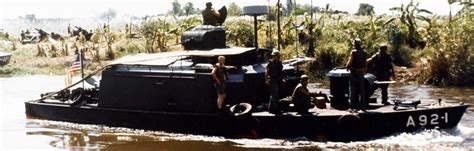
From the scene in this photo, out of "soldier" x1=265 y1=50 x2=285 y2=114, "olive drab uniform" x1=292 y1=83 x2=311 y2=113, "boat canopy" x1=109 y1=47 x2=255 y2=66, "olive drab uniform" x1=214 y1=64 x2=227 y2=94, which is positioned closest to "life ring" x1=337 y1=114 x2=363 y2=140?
A: "olive drab uniform" x1=292 y1=83 x2=311 y2=113

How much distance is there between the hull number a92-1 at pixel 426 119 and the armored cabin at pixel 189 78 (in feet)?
9.73

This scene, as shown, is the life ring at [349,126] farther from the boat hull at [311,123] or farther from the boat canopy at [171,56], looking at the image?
the boat canopy at [171,56]

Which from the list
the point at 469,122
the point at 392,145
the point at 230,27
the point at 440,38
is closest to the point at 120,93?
the point at 392,145

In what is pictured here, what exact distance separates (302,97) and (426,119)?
250cm

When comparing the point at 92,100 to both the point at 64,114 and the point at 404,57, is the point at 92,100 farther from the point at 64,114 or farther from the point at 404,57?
the point at 404,57

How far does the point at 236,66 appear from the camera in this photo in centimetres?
1636

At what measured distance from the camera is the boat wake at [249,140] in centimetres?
1469

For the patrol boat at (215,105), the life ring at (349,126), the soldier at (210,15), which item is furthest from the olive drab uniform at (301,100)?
the soldier at (210,15)

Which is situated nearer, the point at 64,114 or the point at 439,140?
the point at 439,140

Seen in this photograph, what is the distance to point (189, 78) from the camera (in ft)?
52.6

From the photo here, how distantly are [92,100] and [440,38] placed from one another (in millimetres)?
13532

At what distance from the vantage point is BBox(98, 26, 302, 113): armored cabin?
15953mm

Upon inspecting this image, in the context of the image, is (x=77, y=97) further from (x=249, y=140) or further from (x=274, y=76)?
(x=274, y=76)

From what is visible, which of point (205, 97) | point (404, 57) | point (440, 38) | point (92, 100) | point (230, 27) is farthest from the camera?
point (230, 27)
